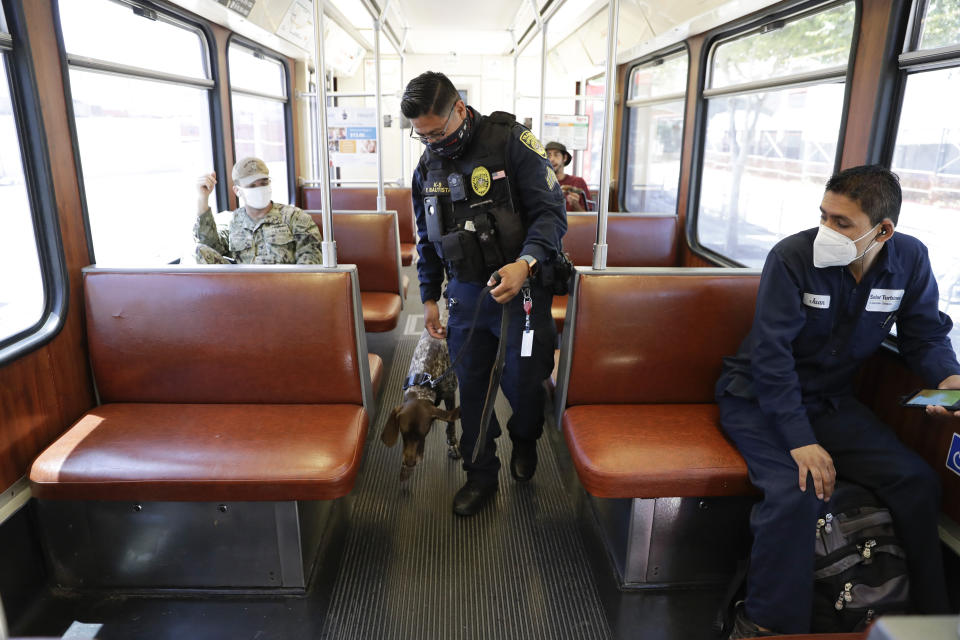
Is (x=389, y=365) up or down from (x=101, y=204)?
down

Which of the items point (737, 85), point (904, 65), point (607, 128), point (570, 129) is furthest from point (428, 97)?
point (570, 129)

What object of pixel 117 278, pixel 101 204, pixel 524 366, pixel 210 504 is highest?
pixel 101 204

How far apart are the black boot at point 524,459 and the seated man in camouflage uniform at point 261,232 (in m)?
1.57

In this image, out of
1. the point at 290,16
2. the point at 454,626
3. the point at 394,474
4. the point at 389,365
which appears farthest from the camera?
the point at 290,16

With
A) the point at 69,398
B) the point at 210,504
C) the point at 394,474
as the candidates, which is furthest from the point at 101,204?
the point at 394,474

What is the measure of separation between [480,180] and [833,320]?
1.31 meters

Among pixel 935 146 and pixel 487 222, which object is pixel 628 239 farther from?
pixel 487 222

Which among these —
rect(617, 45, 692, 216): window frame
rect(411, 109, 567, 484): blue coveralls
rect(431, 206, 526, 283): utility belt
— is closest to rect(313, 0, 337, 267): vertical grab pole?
rect(411, 109, 567, 484): blue coveralls

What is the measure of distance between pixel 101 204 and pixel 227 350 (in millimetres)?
1166

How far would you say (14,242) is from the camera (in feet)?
7.73

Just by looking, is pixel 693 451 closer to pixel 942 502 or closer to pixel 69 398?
pixel 942 502

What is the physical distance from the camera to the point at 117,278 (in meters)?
2.50

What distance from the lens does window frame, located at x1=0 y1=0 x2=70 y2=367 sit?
2191 millimetres

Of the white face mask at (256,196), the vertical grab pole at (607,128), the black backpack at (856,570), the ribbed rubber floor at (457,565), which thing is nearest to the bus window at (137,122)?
the white face mask at (256,196)
